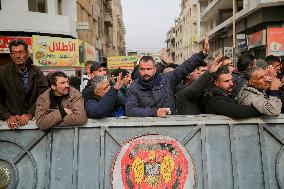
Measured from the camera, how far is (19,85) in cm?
462

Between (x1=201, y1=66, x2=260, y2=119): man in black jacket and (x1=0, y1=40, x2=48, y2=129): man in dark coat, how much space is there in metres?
2.24

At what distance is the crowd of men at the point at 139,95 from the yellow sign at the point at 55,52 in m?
13.6

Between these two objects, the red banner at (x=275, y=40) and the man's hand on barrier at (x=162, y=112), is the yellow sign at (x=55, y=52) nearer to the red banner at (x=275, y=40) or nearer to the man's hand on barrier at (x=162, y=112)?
the red banner at (x=275, y=40)

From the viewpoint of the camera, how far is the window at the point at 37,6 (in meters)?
19.4

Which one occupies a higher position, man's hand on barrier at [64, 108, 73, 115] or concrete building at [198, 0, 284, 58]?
concrete building at [198, 0, 284, 58]

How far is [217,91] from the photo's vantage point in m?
4.23

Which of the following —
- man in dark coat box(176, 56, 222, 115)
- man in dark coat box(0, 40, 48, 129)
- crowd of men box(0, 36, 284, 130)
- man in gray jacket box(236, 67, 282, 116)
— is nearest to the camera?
man in gray jacket box(236, 67, 282, 116)

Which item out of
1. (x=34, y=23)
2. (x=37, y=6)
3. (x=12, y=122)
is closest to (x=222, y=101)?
(x=12, y=122)

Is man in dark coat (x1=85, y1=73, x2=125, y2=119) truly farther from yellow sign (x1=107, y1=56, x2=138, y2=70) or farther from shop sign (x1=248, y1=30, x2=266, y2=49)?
yellow sign (x1=107, y1=56, x2=138, y2=70)

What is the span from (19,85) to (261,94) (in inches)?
121

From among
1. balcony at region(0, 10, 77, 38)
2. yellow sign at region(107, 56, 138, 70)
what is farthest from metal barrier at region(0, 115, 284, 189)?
yellow sign at region(107, 56, 138, 70)

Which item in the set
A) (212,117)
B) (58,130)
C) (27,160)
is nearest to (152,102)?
(212,117)

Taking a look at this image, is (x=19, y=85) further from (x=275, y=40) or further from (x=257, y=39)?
(x=257, y=39)

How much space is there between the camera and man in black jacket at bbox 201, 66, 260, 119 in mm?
3887
